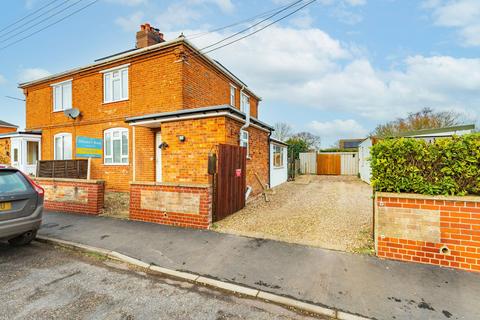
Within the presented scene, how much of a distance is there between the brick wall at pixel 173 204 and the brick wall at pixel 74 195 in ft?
4.86

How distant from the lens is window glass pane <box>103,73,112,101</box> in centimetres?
1114

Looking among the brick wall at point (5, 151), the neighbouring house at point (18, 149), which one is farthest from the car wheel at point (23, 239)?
the brick wall at point (5, 151)

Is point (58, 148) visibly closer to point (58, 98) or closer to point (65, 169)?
point (58, 98)

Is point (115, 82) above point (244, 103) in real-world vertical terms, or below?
below

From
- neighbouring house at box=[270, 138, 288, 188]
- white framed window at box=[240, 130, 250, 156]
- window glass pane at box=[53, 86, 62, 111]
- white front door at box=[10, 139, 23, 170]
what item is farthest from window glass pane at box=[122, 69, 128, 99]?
white front door at box=[10, 139, 23, 170]

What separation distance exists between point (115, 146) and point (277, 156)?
8764 millimetres

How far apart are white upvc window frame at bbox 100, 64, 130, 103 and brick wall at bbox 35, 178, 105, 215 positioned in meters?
4.78

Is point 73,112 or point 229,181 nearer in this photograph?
point 229,181

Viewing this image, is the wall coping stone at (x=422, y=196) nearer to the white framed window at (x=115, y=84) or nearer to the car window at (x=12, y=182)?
the car window at (x=12, y=182)

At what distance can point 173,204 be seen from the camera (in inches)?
229

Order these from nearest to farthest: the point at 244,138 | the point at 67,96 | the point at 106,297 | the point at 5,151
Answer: the point at 106,297 < the point at 244,138 < the point at 67,96 < the point at 5,151

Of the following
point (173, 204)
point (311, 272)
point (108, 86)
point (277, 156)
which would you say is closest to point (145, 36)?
point (108, 86)

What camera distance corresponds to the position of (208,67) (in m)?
11.1

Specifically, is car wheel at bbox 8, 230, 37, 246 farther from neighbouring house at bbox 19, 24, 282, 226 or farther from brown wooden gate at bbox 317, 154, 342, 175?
brown wooden gate at bbox 317, 154, 342, 175
